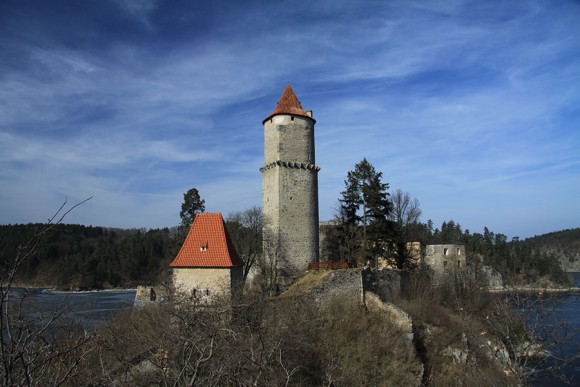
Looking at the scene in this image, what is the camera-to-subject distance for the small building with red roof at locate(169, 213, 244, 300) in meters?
18.8

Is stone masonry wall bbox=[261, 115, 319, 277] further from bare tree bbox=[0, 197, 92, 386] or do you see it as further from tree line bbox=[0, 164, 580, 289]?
bare tree bbox=[0, 197, 92, 386]

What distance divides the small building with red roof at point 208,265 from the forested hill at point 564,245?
13026 centimetres

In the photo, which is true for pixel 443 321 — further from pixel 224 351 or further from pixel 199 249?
pixel 224 351

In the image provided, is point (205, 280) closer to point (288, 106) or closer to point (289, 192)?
point (289, 192)

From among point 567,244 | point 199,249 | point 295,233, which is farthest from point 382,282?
point 567,244

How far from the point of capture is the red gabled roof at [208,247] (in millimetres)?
19094

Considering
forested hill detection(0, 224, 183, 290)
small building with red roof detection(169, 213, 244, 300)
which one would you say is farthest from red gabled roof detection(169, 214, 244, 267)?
forested hill detection(0, 224, 183, 290)

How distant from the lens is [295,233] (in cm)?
2417

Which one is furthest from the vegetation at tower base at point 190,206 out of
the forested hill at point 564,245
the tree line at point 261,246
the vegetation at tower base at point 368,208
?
the forested hill at point 564,245

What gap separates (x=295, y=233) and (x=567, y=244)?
164 meters

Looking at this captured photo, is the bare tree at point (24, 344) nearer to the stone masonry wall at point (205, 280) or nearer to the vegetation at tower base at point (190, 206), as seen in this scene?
the stone masonry wall at point (205, 280)

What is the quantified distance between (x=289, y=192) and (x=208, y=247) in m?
6.35

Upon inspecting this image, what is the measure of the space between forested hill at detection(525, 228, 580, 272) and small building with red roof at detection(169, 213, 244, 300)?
5129 inches

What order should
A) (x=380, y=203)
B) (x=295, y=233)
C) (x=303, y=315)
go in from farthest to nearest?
(x=380, y=203) → (x=295, y=233) → (x=303, y=315)
